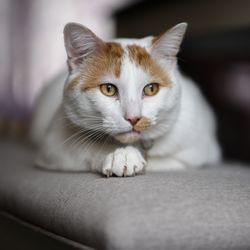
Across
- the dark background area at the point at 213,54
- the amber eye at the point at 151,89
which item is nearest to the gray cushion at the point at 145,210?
the amber eye at the point at 151,89

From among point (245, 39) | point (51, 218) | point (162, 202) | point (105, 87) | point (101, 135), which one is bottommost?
point (51, 218)

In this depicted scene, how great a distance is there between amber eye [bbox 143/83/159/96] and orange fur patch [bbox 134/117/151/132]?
0.10 metres

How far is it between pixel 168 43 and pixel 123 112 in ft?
1.06

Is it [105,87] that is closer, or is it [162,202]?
[162,202]

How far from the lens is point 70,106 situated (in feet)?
5.45

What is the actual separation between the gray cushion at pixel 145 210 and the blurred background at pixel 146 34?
66 cm

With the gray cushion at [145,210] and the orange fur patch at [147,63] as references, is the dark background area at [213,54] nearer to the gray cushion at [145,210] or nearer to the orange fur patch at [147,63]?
the orange fur patch at [147,63]

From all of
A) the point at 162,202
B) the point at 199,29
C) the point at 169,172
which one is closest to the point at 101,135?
the point at 169,172

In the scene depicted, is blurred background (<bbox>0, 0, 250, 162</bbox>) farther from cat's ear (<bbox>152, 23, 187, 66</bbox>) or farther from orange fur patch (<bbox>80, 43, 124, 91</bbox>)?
orange fur patch (<bbox>80, 43, 124, 91</bbox>)

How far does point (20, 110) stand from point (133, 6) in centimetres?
145

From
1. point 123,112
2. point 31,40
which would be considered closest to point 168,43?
point 123,112

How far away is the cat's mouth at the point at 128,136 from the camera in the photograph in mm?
1506

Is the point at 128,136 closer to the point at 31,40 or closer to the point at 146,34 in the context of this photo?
the point at 146,34

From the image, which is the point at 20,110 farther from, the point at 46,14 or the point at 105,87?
the point at 105,87
